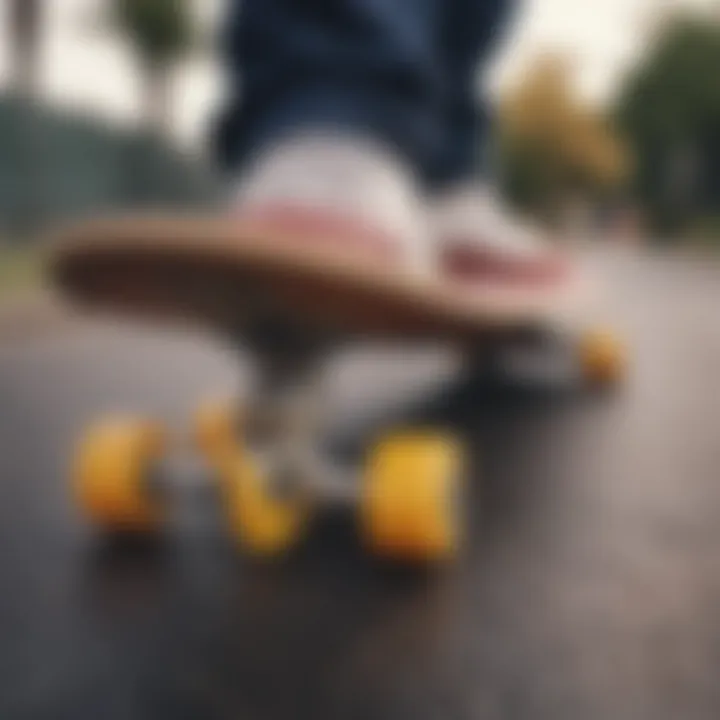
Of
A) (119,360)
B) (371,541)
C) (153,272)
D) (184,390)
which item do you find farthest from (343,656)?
(119,360)

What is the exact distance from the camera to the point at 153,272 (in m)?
1.06

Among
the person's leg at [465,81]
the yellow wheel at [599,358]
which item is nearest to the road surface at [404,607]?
the person's leg at [465,81]

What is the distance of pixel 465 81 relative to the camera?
155 cm

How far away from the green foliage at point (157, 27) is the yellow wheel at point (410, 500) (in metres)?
9.87

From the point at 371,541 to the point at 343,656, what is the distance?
0.83 ft

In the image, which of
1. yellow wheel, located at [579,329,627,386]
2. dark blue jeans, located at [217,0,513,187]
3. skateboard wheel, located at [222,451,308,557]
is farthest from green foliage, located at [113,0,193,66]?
skateboard wheel, located at [222,451,308,557]

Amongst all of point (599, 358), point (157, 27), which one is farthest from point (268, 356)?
point (157, 27)

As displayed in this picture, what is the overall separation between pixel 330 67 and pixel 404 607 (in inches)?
20.9

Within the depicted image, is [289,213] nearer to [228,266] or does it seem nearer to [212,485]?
[228,266]

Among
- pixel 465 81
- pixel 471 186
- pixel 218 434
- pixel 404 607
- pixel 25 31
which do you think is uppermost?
pixel 25 31

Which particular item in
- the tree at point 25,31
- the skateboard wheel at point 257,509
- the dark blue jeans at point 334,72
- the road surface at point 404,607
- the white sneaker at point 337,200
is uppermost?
the tree at point 25,31

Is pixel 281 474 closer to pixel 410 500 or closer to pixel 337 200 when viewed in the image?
pixel 410 500

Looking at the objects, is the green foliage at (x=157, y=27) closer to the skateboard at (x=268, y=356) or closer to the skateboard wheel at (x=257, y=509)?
the skateboard at (x=268, y=356)

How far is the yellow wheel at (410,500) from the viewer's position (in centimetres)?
110
